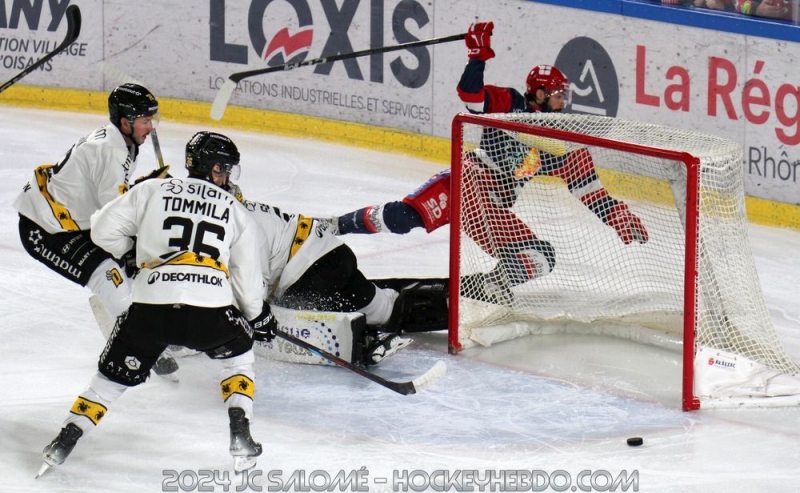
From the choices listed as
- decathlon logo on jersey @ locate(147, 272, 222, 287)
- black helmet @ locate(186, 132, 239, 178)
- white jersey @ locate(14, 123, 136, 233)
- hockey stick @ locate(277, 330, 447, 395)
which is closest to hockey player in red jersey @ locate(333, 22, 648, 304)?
hockey stick @ locate(277, 330, 447, 395)

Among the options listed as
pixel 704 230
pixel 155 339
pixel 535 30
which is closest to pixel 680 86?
pixel 535 30

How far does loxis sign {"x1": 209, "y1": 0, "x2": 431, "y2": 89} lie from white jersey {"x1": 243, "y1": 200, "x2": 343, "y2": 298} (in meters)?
3.14

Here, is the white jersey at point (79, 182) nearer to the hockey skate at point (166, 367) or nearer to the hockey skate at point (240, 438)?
the hockey skate at point (166, 367)

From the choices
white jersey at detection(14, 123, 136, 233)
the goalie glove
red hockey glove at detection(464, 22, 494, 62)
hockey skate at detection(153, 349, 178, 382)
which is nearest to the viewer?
the goalie glove

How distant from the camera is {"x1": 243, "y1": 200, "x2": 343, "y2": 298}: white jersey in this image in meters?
4.94

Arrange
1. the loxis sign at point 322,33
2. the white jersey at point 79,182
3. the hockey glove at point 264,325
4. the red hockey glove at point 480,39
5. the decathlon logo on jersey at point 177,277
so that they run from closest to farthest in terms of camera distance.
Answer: the decathlon logo on jersey at point 177,277 → the hockey glove at point 264,325 → the white jersey at point 79,182 → the red hockey glove at point 480,39 → the loxis sign at point 322,33

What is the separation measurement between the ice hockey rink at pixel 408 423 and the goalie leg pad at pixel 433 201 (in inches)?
18.3

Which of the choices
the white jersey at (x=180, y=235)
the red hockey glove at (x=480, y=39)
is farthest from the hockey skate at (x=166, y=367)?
the red hockey glove at (x=480, y=39)

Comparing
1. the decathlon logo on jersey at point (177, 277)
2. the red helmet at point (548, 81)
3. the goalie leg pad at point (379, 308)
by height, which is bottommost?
the goalie leg pad at point (379, 308)

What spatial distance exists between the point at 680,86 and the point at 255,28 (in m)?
2.78

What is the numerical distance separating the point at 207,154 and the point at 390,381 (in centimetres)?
100

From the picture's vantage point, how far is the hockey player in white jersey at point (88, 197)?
4.79 metres

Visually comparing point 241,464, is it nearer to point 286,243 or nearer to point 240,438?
point 240,438

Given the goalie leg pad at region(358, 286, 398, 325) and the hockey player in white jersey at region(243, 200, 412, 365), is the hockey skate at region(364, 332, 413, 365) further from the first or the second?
the goalie leg pad at region(358, 286, 398, 325)
